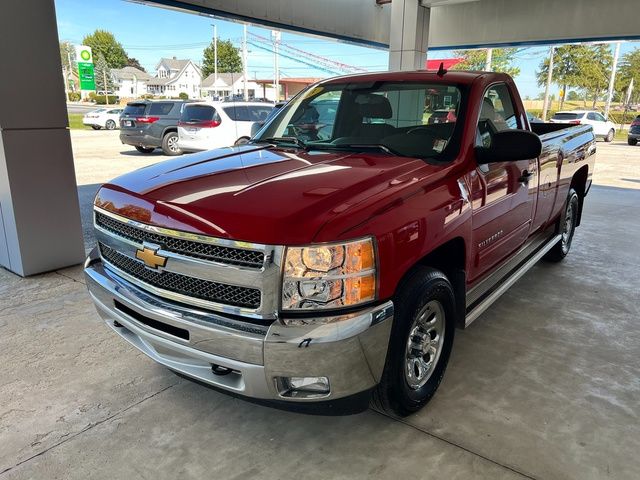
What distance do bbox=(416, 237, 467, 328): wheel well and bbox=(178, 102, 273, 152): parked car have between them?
1155cm

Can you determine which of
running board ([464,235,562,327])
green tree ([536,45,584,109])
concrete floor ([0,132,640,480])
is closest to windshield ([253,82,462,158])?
running board ([464,235,562,327])

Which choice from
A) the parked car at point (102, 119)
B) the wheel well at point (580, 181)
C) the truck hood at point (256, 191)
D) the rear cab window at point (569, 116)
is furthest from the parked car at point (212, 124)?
the rear cab window at point (569, 116)

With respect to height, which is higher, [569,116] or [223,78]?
[223,78]

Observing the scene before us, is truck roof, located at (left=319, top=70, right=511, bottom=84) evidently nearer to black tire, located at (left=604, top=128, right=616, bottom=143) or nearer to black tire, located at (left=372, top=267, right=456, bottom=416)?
black tire, located at (left=372, top=267, right=456, bottom=416)

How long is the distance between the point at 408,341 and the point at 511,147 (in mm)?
1350

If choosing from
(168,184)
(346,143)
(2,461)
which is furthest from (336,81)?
(2,461)

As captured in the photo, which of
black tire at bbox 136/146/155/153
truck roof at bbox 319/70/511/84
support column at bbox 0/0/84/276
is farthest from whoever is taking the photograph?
black tire at bbox 136/146/155/153

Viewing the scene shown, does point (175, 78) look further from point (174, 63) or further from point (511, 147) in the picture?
point (511, 147)

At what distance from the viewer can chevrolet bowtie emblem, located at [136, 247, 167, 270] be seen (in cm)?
234

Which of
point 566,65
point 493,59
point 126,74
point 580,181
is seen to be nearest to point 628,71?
point 566,65

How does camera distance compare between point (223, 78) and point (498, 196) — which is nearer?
point (498, 196)

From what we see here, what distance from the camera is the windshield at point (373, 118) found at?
317 centimetres

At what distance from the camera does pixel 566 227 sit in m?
5.56

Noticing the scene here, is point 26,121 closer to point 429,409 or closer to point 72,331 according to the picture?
point 72,331
